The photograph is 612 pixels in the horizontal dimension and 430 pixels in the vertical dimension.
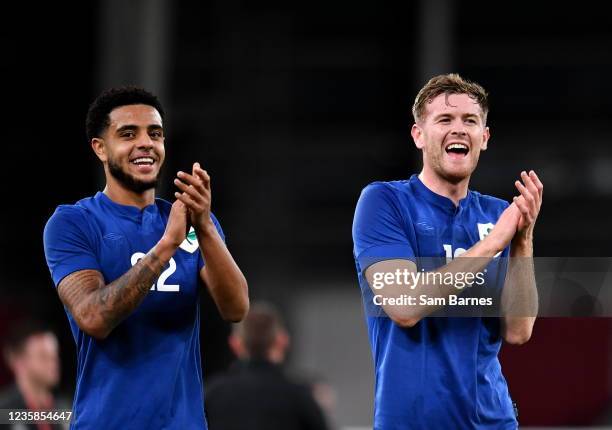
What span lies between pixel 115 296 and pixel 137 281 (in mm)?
83

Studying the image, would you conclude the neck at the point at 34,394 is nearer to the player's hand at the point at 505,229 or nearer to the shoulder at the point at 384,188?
the shoulder at the point at 384,188

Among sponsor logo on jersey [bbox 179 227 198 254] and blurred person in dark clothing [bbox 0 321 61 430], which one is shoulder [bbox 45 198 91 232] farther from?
blurred person in dark clothing [bbox 0 321 61 430]

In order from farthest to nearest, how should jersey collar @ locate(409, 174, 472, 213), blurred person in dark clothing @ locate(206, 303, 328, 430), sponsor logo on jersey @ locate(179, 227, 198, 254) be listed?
blurred person in dark clothing @ locate(206, 303, 328, 430) → jersey collar @ locate(409, 174, 472, 213) → sponsor logo on jersey @ locate(179, 227, 198, 254)

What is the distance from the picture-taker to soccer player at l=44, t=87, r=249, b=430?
11.6 ft

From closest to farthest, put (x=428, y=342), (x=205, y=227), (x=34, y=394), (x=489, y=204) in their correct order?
(x=205, y=227) → (x=428, y=342) → (x=489, y=204) → (x=34, y=394)

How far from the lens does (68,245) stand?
3682 millimetres

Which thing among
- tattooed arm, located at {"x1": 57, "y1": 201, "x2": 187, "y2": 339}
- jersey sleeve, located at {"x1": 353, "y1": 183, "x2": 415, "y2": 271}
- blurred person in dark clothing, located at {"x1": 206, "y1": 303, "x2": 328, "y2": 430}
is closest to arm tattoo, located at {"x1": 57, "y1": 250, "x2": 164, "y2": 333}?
tattooed arm, located at {"x1": 57, "y1": 201, "x2": 187, "y2": 339}

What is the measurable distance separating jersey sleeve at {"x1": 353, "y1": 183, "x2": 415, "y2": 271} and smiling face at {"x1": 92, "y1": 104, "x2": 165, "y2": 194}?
704mm

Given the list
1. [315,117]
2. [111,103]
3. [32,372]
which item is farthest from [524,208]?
[315,117]

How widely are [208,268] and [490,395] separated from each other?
1.01m

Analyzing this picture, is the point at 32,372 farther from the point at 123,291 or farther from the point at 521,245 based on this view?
the point at 521,245

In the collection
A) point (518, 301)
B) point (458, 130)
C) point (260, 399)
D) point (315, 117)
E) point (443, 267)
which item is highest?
point (315, 117)

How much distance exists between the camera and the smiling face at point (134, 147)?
380cm

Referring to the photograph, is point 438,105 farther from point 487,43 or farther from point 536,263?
point 487,43
